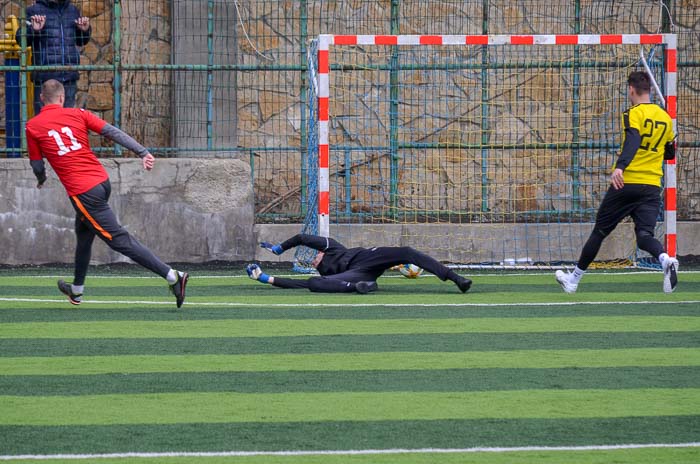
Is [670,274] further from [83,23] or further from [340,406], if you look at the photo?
[83,23]

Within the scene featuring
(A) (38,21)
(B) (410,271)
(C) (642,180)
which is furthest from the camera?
(A) (38,21)

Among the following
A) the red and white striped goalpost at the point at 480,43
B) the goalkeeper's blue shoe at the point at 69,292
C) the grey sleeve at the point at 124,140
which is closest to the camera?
the grey sleeve at the point at 124,140

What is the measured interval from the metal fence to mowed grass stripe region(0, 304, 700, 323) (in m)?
5.23

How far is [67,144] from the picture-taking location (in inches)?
429

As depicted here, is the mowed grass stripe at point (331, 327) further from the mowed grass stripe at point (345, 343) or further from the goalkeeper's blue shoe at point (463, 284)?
the goalkeeper's blue shoe at point (463, 284)

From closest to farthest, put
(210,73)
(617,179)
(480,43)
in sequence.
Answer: (617,179) < (480,43) < (210,73)

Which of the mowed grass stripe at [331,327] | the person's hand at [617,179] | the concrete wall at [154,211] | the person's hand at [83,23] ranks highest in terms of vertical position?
the person's hand at [83,23]

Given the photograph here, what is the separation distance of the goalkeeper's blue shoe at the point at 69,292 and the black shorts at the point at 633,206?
495 centimetres

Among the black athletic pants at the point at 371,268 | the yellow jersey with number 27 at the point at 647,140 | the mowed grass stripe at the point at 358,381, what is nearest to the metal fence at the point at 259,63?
the black athletic pants at the point at 371,268

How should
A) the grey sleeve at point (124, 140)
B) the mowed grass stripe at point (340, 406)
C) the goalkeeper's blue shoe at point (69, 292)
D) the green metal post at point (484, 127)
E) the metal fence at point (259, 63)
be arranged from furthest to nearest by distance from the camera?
the green metal post at point (484, 127), the metal fence at point (259, 63), the goalkeeper's blue shoe at point (69, 292), the grey sleeve at point (124, 140), the mowed grass stripe at point (340, 406)

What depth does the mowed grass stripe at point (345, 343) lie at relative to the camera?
28.8ft

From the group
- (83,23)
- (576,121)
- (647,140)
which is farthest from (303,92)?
(647,140)

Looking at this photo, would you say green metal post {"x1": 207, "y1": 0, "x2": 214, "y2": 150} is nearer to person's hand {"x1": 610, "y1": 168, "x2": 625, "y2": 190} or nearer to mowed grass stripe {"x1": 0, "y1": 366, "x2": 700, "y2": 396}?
person's hand {"x1": 610, "y1": 168, "x2": 625, "y2": 190}

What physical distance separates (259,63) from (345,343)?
8.43m
